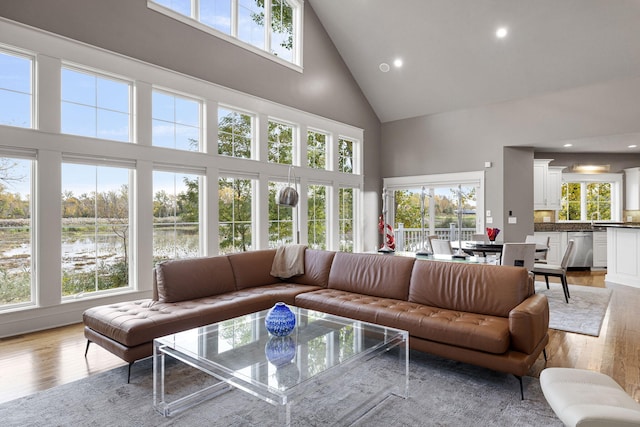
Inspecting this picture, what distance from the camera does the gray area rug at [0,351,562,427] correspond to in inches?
89.8

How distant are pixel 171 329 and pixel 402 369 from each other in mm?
1821

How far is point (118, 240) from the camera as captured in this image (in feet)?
15.9

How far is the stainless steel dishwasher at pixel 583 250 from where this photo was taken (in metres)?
→ 8.21

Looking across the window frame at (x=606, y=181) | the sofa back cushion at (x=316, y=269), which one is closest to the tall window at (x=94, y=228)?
the sofa back cushion at (x=316, y=269)

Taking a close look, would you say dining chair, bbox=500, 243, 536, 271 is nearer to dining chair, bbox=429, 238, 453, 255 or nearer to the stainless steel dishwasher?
dining chair, bbox=429, 238, 453, 255

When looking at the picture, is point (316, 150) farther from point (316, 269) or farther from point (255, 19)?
point (316, 269)

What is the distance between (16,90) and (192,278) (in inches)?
107

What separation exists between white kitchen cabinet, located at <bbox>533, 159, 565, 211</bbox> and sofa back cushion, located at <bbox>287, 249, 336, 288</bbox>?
6.20 meters

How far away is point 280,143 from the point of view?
699 cm

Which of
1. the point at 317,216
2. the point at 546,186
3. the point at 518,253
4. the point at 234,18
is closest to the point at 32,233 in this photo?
the point at 234,18

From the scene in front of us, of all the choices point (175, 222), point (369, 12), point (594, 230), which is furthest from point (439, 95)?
point (175, 222)

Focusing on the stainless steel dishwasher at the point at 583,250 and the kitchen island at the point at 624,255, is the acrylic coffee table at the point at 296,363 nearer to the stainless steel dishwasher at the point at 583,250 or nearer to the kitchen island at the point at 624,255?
the kitchen island at the point at 624,255

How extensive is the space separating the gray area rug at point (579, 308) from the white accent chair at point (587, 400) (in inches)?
95.5

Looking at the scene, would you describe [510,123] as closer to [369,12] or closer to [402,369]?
[369,12]
